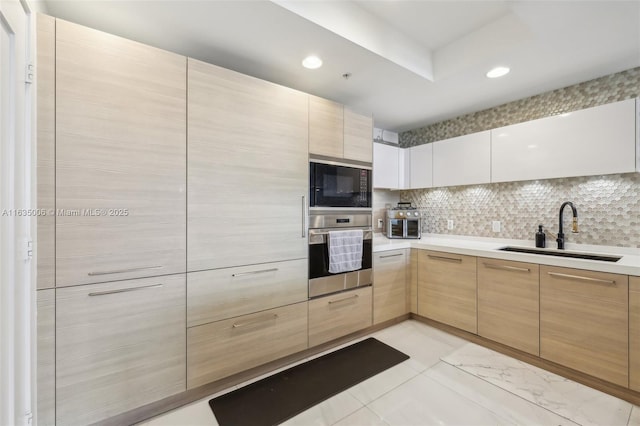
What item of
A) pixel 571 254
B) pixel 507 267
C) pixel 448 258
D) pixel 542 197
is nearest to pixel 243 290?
pixel 448 258

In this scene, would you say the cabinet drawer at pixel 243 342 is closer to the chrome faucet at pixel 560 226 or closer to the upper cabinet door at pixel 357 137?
the upper cabinet door at pixel 357 137

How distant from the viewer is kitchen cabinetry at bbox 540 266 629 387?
165 cm

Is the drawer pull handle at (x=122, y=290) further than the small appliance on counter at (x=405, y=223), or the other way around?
the small appliance on counter at (x=405, y=223)

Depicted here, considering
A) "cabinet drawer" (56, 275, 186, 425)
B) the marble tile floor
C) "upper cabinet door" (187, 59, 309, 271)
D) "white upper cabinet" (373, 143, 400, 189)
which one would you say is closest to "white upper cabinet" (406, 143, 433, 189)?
"white upper cabinet" (373, 143, 400, 189)

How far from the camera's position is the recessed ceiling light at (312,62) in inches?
74.0

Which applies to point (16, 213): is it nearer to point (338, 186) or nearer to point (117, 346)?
point (117, 346)

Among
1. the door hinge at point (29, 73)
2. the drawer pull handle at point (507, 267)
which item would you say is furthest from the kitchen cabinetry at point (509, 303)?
the door hinge at point (29, 73)

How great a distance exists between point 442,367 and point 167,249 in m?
2.15

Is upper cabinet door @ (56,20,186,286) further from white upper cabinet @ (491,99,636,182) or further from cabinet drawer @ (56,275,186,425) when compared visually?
white upper cabinet @ (491,99,636,182)

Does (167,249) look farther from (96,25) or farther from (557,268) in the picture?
(557,268)

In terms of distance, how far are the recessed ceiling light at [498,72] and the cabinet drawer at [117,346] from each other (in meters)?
2.69

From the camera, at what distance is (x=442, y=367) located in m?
2.03

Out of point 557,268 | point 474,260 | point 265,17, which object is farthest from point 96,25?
point 557,268

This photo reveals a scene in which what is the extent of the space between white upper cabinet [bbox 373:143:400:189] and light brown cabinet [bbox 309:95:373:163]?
1.83 ft
